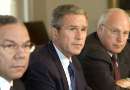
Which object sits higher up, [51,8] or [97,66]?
[51,8]

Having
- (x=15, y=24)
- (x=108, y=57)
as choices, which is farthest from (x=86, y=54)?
(x=15, y=24)

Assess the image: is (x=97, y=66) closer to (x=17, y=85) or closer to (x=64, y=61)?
(x=64, y=61)

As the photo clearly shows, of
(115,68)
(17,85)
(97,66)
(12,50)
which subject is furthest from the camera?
(115,68)

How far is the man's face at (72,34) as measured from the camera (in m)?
1.86

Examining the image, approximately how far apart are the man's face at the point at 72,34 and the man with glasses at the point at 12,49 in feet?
1.64

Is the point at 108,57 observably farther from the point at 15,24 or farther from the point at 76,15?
the point at 15,24

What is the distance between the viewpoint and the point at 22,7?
464cm

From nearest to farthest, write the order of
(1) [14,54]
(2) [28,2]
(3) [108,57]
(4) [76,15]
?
(1) [14,54] < (4) [76,15] < (3) [108,57] < (2) [28,2]

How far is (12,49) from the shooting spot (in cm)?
135

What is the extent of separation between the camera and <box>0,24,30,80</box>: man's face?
4.45ft

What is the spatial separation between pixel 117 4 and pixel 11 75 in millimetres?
3447

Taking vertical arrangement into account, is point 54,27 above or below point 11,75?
above

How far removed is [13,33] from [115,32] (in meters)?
1.00

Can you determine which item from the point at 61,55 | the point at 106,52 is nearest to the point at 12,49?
the point at 61,55
